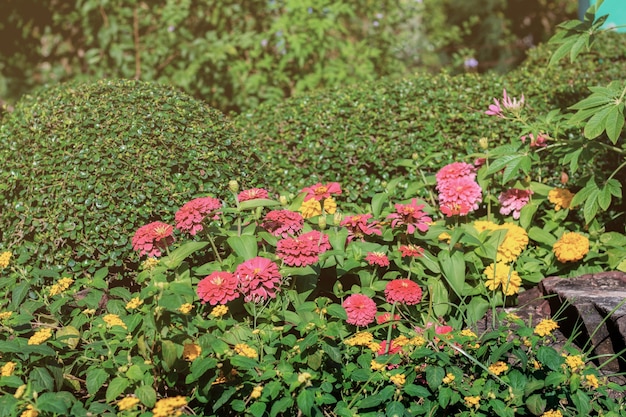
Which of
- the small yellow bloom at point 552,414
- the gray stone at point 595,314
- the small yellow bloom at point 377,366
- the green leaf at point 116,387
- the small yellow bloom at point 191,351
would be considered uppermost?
the small yellow bloom at point 191,351

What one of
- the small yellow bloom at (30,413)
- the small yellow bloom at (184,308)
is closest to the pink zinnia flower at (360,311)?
the small yellow bloom at (184,308)

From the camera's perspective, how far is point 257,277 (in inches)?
104

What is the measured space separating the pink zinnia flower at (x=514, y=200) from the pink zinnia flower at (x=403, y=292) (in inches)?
42.0

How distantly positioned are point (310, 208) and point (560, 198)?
131 cm

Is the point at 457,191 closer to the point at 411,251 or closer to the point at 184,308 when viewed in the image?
the point at 411,251

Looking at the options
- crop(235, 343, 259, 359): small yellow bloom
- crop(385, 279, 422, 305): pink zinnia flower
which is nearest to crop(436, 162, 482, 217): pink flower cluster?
crop(385, 279, 422, 305): pink zinnia flower

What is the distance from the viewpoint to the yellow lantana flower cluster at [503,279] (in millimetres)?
3279

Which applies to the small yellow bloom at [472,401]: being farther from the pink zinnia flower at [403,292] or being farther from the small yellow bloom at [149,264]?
the small yellow bloom at [149,264]

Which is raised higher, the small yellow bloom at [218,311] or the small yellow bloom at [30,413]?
the small yellow bloom at [218,311]

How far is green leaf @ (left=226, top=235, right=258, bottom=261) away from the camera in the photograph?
115 inches

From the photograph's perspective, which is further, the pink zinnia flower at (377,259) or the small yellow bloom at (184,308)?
the pink zinnia flower at (377,259)

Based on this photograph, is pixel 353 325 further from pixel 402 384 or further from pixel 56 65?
pixel 56 65

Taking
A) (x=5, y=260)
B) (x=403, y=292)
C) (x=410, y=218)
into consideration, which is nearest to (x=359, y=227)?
(x=410, y=218)

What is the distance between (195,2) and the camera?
606 cm
